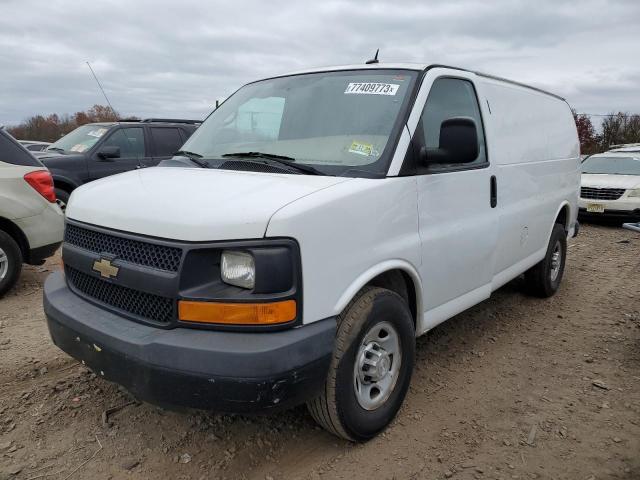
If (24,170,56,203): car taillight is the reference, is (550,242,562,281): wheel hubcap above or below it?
below

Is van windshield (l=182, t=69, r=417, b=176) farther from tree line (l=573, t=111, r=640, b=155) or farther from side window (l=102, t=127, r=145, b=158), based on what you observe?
tree line (l=573, t=111, r=640, b=155)

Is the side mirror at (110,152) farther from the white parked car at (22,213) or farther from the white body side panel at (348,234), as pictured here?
the white body side panel at (348,234)

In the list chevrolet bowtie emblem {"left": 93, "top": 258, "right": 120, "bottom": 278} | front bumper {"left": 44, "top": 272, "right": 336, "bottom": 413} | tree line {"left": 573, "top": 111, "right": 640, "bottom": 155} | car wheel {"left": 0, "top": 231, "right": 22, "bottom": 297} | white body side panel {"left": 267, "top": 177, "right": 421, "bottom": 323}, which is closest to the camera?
front bumper {"left": 44, "top": 272, "right": 336, "bottom": 413}

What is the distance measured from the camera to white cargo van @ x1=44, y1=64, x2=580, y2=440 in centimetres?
230

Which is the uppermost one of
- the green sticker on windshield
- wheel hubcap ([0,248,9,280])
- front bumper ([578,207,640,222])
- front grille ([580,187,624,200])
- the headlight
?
the green sticker on windshield

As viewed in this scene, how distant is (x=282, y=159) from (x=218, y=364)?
4.47ft

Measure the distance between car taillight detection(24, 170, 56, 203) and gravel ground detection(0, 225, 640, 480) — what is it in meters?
1.48

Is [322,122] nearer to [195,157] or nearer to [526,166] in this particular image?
[195,157]

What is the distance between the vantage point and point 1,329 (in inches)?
178

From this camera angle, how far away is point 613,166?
1213 cm

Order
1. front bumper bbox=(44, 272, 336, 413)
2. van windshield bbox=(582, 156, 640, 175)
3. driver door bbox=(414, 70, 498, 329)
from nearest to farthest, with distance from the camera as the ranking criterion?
front bumper bbox=(44, 272, 336, 413) → driver door bbox=(414, 70, 498, 329) → van windshield bbox=(582, 156, 640, 175)

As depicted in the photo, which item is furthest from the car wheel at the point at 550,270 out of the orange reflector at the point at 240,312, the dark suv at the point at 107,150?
the dark suv at the point at 107,150

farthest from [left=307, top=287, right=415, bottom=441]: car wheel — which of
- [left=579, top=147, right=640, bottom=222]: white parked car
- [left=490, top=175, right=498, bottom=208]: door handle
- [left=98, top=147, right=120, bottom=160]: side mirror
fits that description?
[left=579, top=147, right=640, bottom=222]: white parked car

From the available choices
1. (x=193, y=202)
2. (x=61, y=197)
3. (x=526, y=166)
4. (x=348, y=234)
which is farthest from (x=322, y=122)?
(x=61, y=197)
